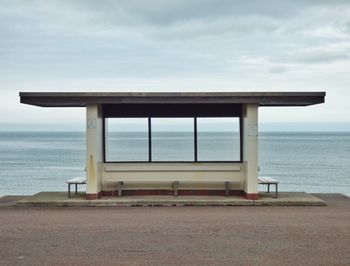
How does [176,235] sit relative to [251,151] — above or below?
below

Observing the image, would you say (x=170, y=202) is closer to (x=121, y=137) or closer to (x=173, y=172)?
(x=173, y=172)

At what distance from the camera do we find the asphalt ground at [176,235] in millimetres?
9625

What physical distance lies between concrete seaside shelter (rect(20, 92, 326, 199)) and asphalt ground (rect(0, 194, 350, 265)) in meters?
1.63

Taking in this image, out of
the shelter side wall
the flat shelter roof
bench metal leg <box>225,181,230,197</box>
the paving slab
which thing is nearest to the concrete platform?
the paving slab

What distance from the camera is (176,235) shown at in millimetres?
11391

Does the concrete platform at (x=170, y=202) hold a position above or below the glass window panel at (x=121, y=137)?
below

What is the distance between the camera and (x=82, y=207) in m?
15.6

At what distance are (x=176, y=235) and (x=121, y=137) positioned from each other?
6.11 meters

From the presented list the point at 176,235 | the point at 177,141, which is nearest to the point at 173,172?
the point at 177,141

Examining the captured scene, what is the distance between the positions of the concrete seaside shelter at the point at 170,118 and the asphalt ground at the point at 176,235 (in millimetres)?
1633

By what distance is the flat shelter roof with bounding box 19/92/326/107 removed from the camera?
52.0ft

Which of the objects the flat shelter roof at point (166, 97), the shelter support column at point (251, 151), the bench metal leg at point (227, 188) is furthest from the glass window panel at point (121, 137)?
the shelter support column at point (251, 151)

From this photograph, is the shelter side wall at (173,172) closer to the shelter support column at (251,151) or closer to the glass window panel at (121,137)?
the glass window panel at (121,137)

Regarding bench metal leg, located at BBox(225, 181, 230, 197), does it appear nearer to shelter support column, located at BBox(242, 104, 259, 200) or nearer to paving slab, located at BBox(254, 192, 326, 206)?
shelter support column, located at BBox(242, 104, 259, 200)
